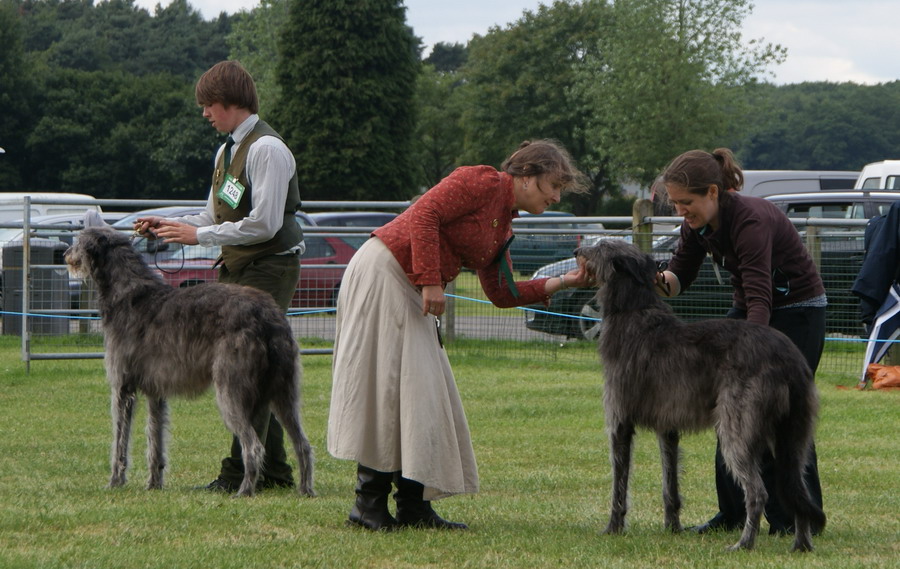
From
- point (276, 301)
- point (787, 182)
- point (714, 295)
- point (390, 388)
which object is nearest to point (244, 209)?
point (276, 301)

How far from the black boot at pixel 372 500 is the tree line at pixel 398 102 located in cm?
4087

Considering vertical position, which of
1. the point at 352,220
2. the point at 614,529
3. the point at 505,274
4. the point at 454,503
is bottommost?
the point at 454,503

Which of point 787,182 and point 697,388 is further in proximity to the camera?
point 787,182

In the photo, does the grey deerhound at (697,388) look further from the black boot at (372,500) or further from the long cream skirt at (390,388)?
the black boot at (372,500)

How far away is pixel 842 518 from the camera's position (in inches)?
236

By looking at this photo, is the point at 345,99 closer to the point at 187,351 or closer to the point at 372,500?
the point at 187,351

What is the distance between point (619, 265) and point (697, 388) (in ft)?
2.24

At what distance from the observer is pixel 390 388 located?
529 cm

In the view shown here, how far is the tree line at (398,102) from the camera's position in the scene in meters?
45.4

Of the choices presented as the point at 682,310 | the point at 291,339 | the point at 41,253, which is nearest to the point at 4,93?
the point at 41,253

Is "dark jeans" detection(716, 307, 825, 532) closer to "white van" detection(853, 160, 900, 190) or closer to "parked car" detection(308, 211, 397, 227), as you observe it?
"white van" detection(853, 160, 900, 190)

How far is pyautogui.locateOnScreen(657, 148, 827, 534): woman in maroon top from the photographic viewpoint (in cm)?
516

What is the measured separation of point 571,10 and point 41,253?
51221 millimetres

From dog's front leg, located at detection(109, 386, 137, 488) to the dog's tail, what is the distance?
373 cm
